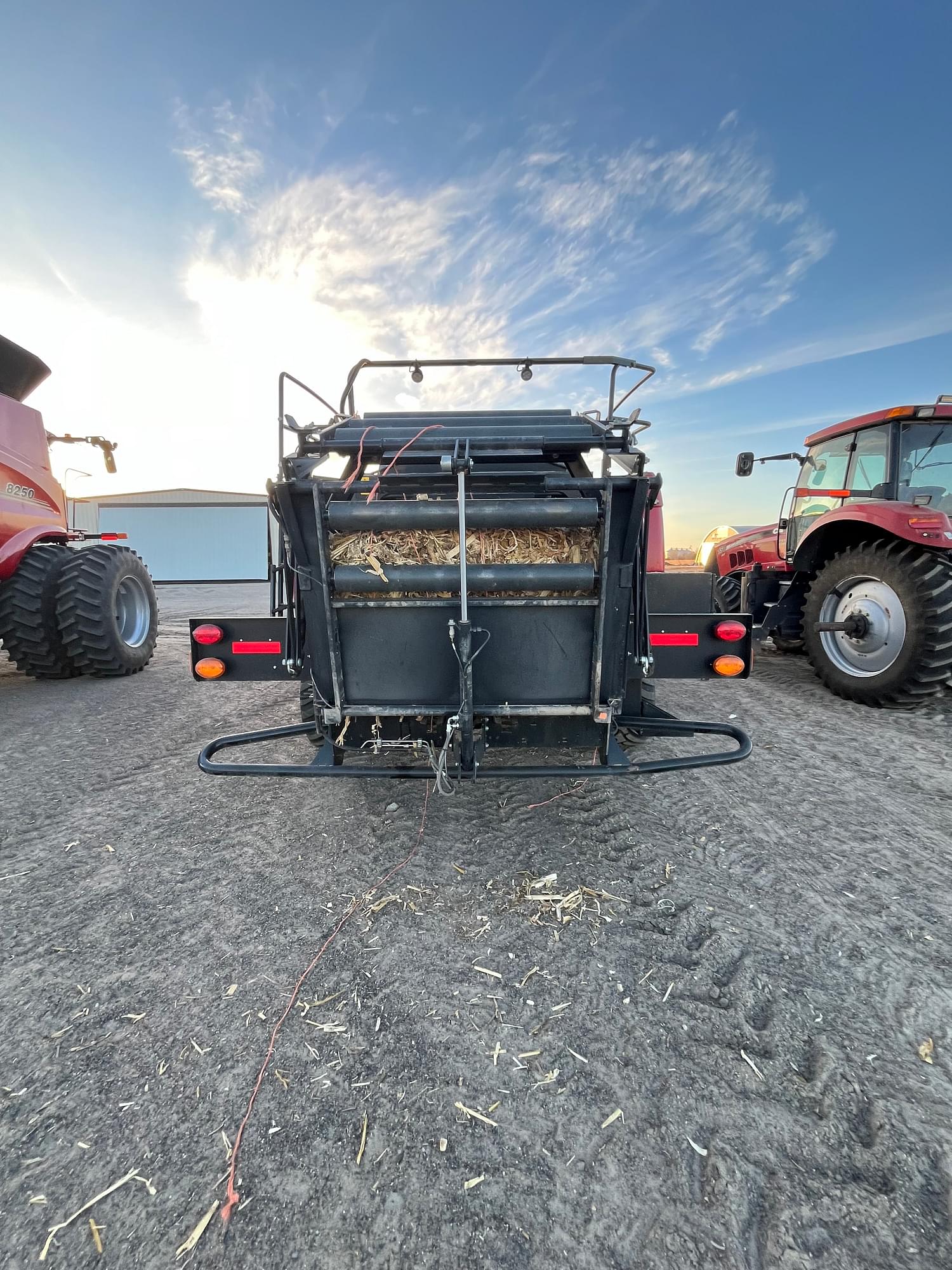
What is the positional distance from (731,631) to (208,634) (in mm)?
2656

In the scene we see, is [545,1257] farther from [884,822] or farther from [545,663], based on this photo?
[884,822]

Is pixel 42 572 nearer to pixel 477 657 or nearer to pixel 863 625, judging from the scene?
pixel 477 657

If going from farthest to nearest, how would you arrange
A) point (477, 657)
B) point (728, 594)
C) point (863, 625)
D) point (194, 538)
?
point (194, 538) → point (728, 594) → point (863, 625) → point (477, 657)

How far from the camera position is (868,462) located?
533cm

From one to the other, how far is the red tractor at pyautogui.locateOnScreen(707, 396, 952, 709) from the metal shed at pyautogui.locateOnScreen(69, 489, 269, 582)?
81.8 ft

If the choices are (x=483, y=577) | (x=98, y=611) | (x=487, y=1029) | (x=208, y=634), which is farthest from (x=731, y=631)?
(x=98, y=611)

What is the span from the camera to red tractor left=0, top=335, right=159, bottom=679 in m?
5.06

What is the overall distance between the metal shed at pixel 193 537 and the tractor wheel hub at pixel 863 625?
25.6 meters

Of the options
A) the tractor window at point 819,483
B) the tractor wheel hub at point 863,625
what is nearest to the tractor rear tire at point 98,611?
the tractor wheel hub at point 863,625

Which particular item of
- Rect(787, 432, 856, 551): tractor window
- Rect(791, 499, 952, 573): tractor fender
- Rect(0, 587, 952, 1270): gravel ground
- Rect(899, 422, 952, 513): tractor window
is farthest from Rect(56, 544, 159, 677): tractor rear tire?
Rect(899, 422, 952, 513): tractor window

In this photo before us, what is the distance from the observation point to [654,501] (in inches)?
95.8

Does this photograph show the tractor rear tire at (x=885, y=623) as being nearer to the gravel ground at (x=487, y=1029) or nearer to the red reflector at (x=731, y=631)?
the gravel ground at (x=487, y=1029)

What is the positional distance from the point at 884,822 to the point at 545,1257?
98.7 inches

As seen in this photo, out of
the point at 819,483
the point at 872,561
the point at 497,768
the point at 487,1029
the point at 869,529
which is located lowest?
the point at 487,1029
